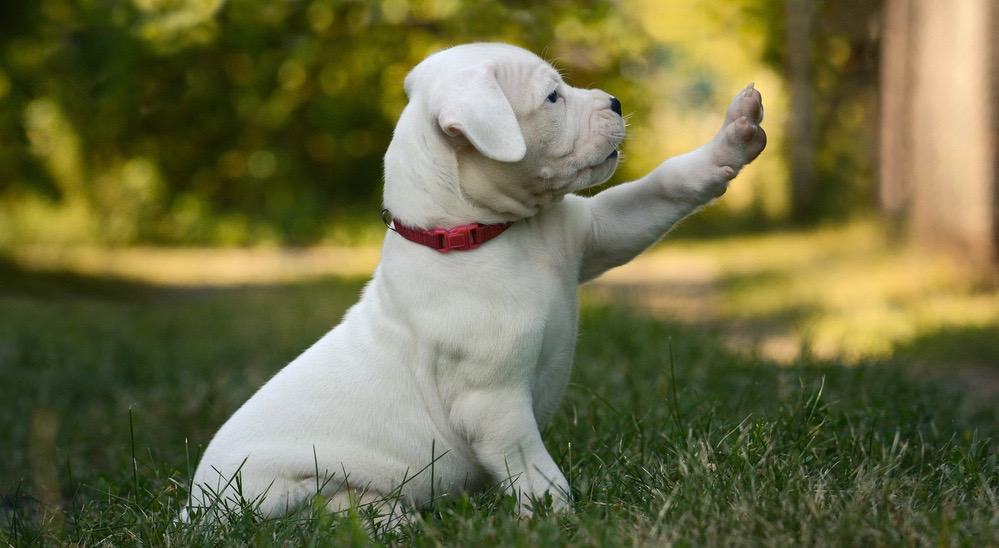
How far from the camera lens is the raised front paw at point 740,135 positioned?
285 cm

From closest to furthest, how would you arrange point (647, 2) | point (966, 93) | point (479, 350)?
1. point (479, 350)
2. point (966, 93)
3. point (647, 2)

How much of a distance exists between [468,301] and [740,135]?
2.73ft

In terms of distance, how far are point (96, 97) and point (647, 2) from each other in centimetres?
1092

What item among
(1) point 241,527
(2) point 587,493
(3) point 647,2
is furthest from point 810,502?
(3) point 647,2

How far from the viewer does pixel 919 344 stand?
623 centimetres

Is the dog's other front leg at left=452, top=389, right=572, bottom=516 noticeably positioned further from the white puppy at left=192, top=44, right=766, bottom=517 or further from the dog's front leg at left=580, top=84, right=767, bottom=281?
the dog's front leg at left=580, top=84, right=767, bottom=281

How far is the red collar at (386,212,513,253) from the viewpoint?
278 cm

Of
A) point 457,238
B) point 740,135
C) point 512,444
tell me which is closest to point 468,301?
point 457,238

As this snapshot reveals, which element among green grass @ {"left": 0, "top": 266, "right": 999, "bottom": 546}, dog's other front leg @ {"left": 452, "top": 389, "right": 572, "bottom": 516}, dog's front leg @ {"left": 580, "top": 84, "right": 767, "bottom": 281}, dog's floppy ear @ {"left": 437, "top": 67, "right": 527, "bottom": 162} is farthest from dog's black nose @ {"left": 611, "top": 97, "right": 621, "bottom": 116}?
green grass @ {"left": 0, "top": 266, "right": 999, "bottom": 546}

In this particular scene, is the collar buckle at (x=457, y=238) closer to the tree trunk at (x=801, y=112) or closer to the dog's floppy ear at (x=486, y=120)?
the dog's floppy ear at (x=486, y=120)

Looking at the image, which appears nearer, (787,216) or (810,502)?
(810,502)

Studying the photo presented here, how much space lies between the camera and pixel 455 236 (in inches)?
110

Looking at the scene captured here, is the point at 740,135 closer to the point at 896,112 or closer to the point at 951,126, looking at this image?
the point at 951,126

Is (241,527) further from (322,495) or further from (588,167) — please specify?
(588,167)
